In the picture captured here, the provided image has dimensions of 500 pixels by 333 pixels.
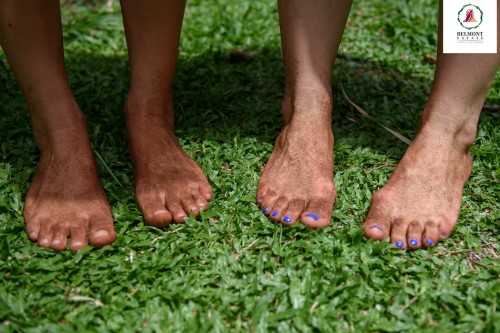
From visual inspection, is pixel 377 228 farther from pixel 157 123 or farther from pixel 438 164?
pixel 157 123

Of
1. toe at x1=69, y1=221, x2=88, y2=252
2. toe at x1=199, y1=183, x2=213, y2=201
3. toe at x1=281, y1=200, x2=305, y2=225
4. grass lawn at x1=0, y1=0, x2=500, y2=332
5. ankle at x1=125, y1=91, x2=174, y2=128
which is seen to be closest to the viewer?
grass lawn at x1=0, y1=0, x2=500, y2=332

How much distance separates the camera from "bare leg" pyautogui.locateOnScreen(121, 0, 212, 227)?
7.16 ft

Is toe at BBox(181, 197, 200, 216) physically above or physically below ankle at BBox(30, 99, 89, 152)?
below

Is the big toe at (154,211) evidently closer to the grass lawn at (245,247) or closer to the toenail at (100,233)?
the grass lawn at (245,247)

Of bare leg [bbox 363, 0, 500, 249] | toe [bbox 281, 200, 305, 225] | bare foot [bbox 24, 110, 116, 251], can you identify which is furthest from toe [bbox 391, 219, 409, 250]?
bare foot [bbox 24, 110, 116, 251]

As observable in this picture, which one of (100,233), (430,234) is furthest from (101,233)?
(430,234)

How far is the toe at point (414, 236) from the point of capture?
6.59 ft

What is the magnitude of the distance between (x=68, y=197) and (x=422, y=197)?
1.31 metres

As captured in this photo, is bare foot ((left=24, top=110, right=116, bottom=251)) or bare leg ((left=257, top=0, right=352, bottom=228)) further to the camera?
bare leg ((left=257, top=0, right=352, bottom=228))

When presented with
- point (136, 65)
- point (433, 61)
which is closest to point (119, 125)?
point (136, 65)

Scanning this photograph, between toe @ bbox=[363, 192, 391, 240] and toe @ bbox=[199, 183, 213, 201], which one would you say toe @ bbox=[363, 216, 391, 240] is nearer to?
toe @ bbox=[363, 192, 391, 240]

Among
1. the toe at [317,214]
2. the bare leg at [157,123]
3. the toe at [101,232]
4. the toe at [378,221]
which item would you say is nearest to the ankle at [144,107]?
the bare leg at [157,123]

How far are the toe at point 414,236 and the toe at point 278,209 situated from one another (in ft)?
1.51

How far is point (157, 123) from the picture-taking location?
2371 mm
